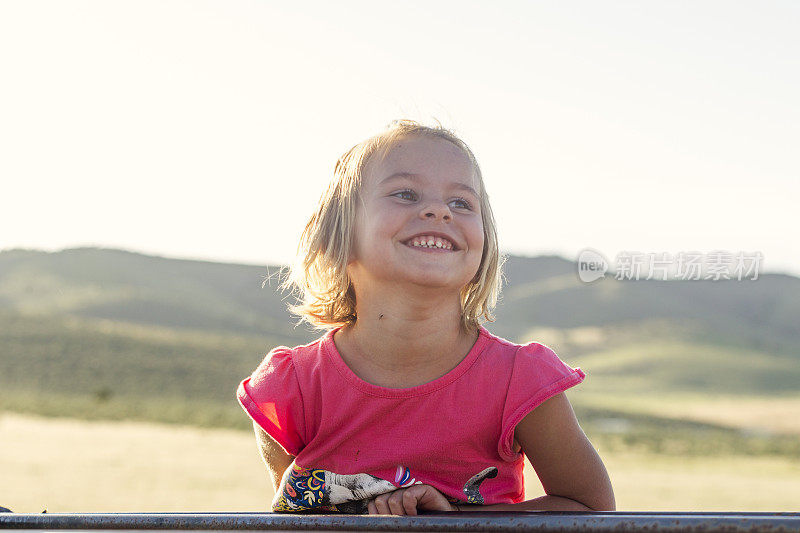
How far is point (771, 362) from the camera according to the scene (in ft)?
187

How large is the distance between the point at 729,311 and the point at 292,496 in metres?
82.5

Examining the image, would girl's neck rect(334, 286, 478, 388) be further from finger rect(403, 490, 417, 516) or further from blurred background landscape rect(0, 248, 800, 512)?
blurred background landscape rect(0, 248, 800, 512)

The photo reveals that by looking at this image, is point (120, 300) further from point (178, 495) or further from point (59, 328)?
point (178, 495)

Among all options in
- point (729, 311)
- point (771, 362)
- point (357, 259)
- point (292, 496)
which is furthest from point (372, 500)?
point (729, 311)

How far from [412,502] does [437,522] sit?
57 centimetres

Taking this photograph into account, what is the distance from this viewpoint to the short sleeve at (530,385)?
177cm

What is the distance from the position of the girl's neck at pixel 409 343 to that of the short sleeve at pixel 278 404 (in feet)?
0.48

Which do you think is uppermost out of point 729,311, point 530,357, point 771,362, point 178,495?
point 729,311

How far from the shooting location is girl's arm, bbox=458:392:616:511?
5.92 ft

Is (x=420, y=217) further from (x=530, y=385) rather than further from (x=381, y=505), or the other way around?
(x=381, y=505)

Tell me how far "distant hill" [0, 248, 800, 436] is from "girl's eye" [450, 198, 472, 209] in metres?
13.9

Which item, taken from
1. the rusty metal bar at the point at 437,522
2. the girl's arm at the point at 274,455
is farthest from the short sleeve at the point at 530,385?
the rusty metal bar at the point at 437,522

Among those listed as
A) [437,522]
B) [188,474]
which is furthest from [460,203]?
[188,474]

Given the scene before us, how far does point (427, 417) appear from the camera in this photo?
72.5 inches
